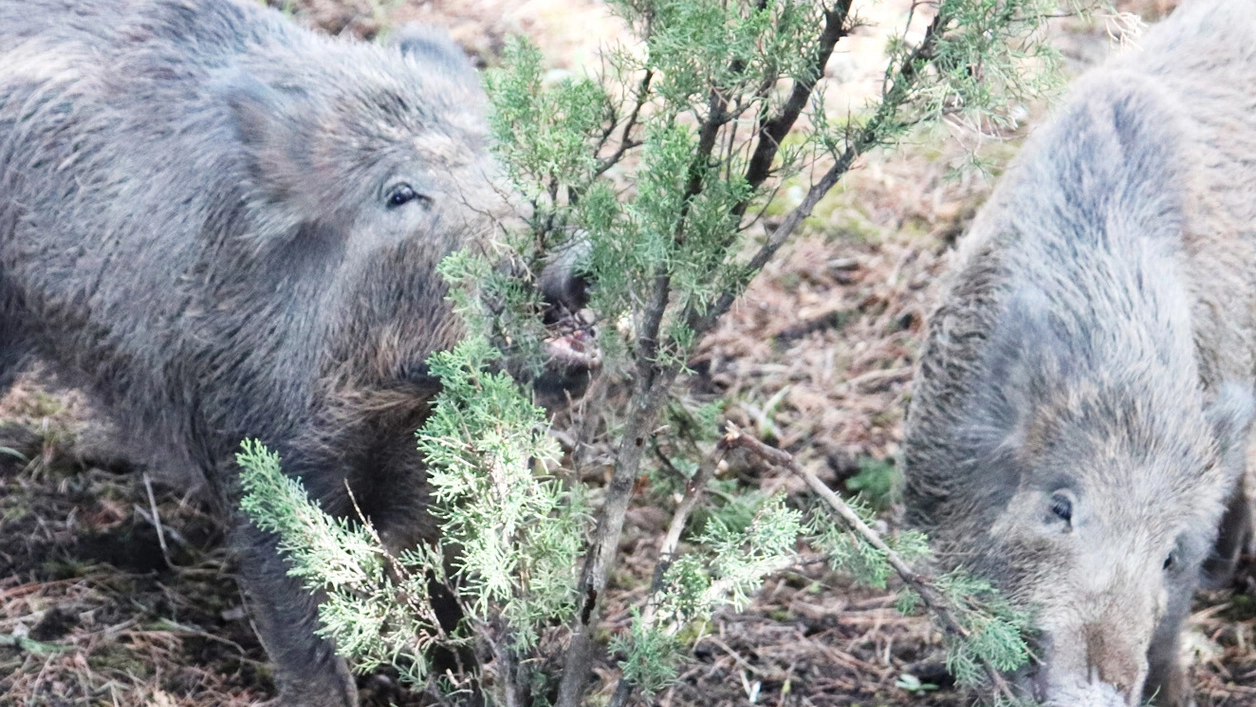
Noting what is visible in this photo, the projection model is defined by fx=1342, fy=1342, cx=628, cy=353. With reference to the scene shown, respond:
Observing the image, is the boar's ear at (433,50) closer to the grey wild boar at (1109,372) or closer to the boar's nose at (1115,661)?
the grey wild boar at (1109,372)

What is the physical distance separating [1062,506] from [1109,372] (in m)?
0.43

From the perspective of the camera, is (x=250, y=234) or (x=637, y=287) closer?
(x=637, y=287)

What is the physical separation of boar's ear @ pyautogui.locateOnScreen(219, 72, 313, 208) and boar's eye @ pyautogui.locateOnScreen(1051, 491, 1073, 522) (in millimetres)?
2306

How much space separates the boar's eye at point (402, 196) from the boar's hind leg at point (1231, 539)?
10.2 ft

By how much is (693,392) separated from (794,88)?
9.13 feet

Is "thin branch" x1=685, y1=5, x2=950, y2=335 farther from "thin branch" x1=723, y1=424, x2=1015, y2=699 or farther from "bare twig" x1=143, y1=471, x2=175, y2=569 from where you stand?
"bare twig" x1=143, y1=471, x2=175, y2=569

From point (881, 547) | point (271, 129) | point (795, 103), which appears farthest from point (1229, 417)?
point (271, 129)

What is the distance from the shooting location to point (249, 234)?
391cm

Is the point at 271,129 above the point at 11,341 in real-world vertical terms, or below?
above

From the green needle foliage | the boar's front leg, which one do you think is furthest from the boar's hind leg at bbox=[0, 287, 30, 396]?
the boar's front leg

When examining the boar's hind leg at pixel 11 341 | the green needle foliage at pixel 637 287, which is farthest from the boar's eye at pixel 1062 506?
the boar's hind leg at pixel 11 341

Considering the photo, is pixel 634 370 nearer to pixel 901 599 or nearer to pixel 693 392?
pixel 901 599

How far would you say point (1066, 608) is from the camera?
3.46m

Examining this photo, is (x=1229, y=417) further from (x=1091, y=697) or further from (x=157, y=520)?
(x=157, y=520)
